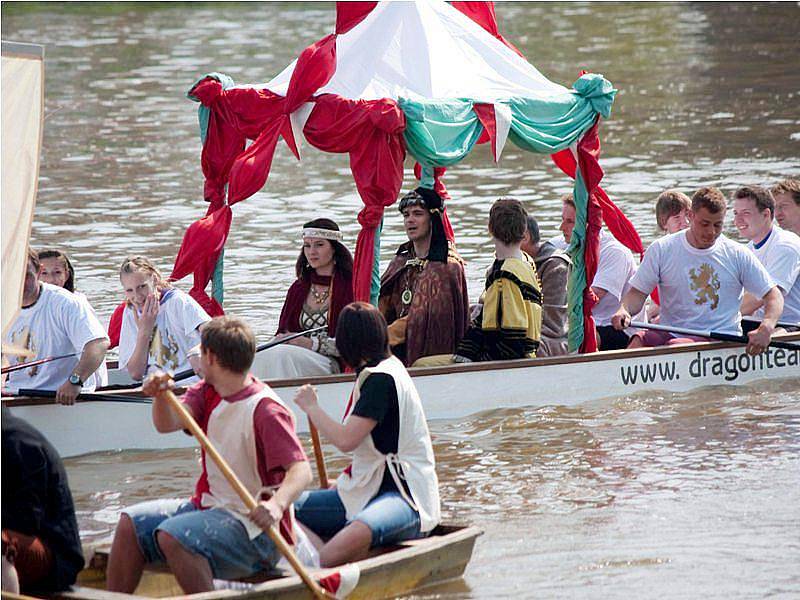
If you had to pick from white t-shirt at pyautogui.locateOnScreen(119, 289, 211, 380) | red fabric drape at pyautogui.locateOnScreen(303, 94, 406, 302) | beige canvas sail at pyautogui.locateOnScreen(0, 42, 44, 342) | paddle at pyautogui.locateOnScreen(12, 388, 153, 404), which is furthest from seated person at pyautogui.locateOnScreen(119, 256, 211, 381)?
beige canvas sail at pyautogui.locateOnScreen(0, 42, 44, 342)

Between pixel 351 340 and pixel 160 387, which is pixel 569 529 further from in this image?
pixel 160 387

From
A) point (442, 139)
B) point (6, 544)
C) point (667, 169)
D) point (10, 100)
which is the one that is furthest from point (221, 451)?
point (667, 169)

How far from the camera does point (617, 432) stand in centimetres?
1087

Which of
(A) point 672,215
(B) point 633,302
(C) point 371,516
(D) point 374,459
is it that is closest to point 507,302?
(B) point 633,302

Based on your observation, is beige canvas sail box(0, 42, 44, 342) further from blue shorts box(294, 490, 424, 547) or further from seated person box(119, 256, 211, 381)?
seated person box(119, 256, 211, 381)

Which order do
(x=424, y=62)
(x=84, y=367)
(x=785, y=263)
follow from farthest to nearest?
(x=785, y=263), (x=424, y=62), (x=84, y=367)

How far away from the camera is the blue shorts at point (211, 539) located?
264 inches

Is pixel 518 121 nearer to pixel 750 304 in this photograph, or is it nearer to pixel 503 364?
pixel 503 364

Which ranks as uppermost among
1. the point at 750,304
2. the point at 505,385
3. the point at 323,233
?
the point at 323,233

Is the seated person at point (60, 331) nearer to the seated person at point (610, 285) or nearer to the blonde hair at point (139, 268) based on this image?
the blonde hair at point (139, 268)

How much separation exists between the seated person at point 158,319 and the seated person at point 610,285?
3290 millimetres

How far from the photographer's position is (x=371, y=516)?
23.9 feet

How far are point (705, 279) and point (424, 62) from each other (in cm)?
257

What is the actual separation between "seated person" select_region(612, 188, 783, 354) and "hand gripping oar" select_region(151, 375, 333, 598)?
5.25m
